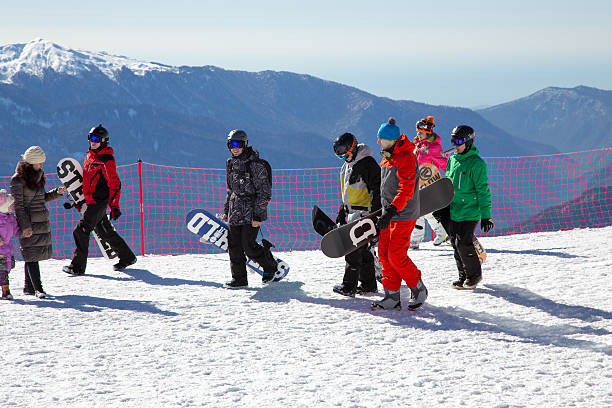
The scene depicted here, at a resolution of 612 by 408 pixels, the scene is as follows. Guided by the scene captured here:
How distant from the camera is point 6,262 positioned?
20.1 ft

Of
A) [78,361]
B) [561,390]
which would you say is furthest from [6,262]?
[561,390]

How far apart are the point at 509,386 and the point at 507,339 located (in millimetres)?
971

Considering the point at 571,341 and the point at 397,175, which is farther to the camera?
the point at 397,175

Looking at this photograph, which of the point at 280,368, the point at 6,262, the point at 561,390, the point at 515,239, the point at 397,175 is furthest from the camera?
the point at 515,239

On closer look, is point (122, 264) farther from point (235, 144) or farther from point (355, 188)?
point (355, 188)

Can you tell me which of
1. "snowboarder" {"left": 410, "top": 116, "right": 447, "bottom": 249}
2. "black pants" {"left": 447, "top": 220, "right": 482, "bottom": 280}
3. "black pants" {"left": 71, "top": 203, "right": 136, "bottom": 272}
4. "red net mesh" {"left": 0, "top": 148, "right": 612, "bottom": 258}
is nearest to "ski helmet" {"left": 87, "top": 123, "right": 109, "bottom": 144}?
"black pants" {"left": 71, "top": 203, "right": 136, "bottom": 272}

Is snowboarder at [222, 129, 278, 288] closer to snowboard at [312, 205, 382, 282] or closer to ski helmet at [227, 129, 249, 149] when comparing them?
ski helmet at [227, 129, 249, 149]

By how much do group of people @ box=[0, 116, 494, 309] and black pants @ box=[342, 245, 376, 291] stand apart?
10 mm

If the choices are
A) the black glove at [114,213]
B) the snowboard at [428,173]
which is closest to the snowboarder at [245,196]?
the black glove at [114,213]

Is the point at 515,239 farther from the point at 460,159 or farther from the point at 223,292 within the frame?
the point at 223,292

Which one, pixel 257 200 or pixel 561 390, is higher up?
pixel 257 200

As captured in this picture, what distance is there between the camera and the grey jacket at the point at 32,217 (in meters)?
6.16

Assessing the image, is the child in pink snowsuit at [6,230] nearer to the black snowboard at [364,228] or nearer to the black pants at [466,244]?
the black snowboard at [364,228]

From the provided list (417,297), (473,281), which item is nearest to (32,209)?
(417,297)
